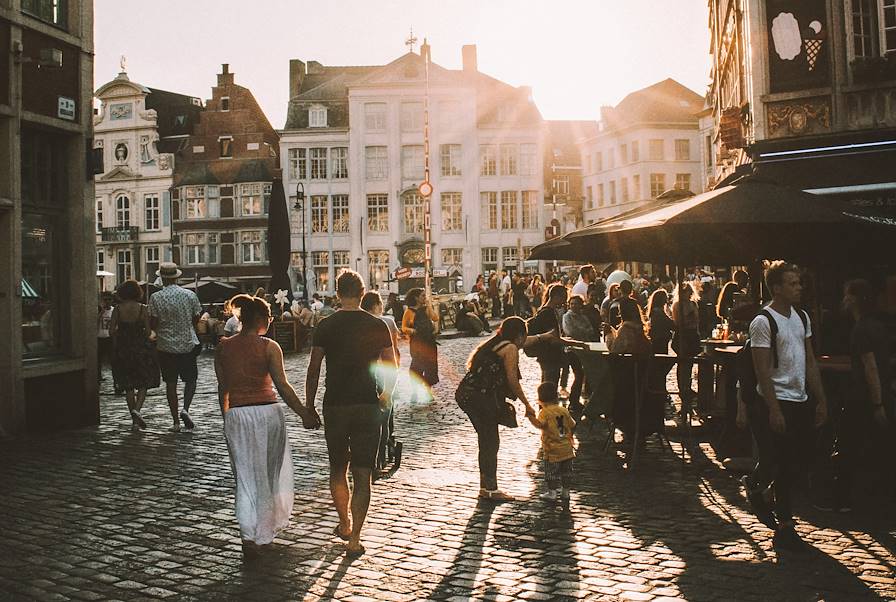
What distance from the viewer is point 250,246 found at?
57.1 meters

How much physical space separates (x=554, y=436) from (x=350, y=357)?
A: 6.26ft

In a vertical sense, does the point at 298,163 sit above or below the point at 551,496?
above

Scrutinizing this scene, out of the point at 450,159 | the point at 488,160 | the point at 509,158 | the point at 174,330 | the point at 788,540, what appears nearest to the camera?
the point at 788,540

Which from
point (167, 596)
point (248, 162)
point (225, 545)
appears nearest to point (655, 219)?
point (225, 545)

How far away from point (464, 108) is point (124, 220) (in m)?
22.4

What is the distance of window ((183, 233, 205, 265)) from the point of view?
57.7 m

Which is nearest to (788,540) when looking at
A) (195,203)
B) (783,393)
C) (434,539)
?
(783,393)

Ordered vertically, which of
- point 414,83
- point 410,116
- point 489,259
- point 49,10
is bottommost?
point 489,259

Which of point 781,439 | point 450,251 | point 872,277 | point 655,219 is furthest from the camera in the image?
point 450,251

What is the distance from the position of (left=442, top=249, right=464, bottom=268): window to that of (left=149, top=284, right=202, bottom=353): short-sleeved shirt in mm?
44785

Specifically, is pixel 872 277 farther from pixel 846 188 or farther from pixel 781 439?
pixel 846 188

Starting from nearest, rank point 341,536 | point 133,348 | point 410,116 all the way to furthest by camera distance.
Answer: point 341,536 < point 133,348 < point 410,116

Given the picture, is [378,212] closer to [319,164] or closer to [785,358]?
[319,164]

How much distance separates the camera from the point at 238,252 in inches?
2248
